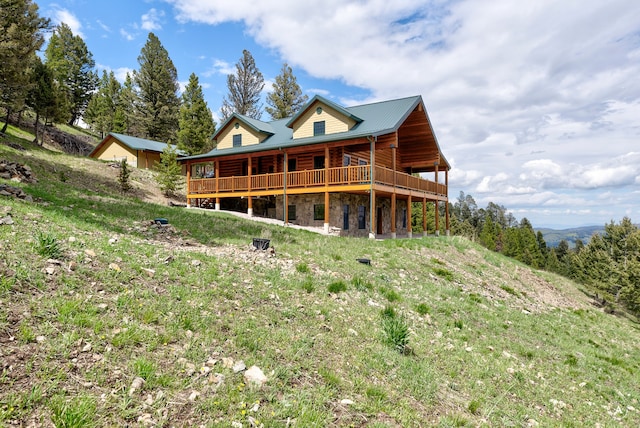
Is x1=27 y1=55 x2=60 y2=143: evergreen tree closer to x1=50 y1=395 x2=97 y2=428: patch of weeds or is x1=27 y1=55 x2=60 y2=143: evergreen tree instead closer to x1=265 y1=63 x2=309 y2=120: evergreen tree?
x1=265 y1=63 x2=309 y2=120: evergreen tree

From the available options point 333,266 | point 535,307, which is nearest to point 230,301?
point 333,266

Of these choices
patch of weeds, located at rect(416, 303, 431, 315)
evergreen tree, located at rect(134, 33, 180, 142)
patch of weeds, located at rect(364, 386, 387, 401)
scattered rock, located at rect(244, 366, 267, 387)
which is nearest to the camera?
scattered rock, located at rect(244, 366, 267, 387)

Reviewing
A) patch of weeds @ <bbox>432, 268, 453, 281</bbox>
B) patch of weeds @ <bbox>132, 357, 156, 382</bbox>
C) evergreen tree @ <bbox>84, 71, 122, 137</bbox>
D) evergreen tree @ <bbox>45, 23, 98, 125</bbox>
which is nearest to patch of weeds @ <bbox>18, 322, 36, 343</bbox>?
patch of weeds @ <bbox>132, 357, 156, 382</bbox>

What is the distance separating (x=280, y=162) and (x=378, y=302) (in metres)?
18.5

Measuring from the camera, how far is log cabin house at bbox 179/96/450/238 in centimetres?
2011

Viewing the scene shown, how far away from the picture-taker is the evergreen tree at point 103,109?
5584 cm

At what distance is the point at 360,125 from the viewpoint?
73.4 ft

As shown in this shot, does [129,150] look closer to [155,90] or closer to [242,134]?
[155,90]

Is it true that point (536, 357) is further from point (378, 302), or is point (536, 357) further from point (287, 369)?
point (287, 369)

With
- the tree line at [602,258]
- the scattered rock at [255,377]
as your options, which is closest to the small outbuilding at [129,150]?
the tree line at [602,258]

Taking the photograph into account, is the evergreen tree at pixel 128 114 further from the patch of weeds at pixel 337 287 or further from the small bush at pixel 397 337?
the small bush at pixel 397 337

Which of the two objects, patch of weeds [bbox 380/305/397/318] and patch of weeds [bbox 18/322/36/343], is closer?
patch of weeds [bbox 18/322/36/343]

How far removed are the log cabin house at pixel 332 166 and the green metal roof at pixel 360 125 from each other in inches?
2.6

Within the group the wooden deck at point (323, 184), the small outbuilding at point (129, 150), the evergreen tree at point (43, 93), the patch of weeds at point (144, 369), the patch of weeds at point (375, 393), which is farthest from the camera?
the small outbuilding at point (129, 150)
